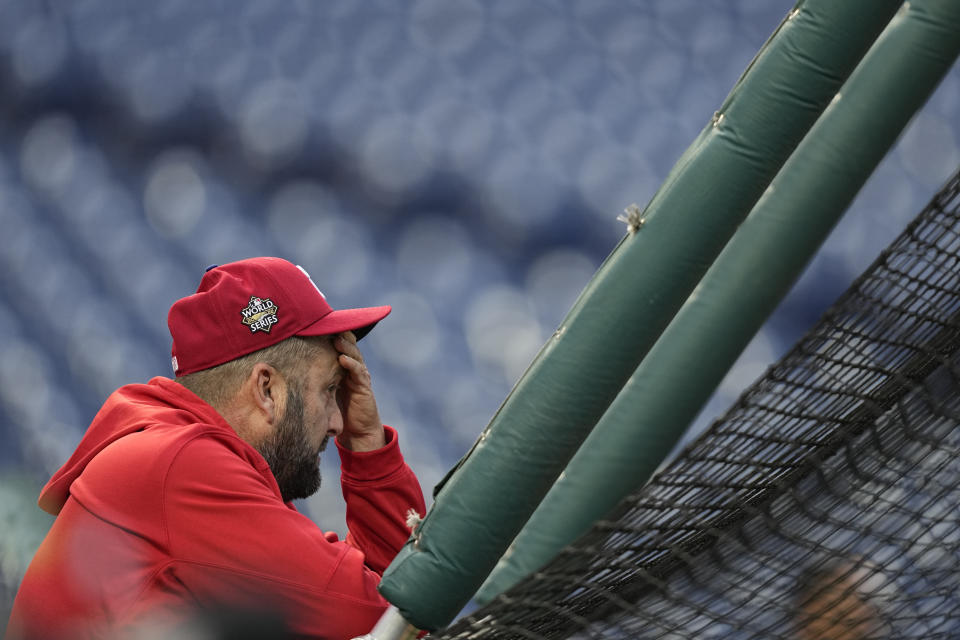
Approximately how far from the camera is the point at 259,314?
1020 mm

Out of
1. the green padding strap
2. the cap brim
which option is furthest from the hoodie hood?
the green padding strap

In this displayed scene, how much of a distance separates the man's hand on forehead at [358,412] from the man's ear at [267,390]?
103 millimetres

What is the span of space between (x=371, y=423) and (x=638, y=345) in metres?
0.48

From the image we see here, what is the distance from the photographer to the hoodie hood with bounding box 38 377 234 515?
3.01ft

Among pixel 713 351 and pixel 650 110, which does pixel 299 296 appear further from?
pixel 650 110

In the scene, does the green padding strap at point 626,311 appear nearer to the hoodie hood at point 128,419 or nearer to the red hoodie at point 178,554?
the red hoodie at point 178,554

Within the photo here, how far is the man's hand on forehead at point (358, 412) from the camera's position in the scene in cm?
113

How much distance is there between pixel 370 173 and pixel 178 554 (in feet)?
4.39

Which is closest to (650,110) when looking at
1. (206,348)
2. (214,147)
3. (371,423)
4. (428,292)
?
(428,292)

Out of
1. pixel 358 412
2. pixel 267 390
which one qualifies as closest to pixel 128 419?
pixel 267 390

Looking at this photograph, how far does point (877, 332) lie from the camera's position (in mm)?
854

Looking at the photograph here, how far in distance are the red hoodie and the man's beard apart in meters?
0.15

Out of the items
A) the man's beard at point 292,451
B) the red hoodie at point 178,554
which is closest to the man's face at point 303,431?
the man's beard at point 292,451

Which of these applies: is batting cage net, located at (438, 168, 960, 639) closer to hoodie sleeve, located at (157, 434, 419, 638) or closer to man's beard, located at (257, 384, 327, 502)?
hoodie sleeve, located at (157, 434, 419, 638)
